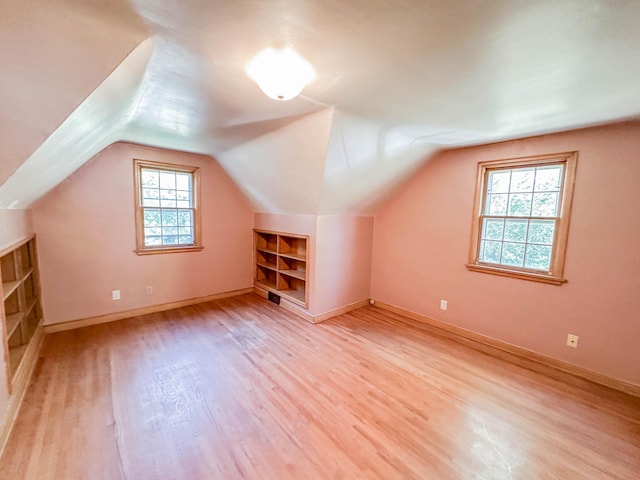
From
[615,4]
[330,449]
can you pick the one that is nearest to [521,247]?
[615,4]

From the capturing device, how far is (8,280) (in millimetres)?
2400

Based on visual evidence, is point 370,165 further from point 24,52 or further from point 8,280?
point 8,280

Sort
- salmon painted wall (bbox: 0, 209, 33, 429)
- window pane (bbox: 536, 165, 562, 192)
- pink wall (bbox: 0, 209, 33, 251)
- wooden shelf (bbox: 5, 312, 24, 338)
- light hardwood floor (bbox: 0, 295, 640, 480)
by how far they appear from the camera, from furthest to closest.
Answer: window pane (bbox: 536, 165, 562, 192), wooden shelf (bbox: 5, 312, 24, 338), pink wall (bbox: 0, 209, 33, 251), salmon painted wall (bbox: 0, 209, 33, 429), light hardwood floor (bbox: 0, 295, 640, 480)

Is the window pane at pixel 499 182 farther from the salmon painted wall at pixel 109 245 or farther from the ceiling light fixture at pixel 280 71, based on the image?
the salmon painted wall at pixel 109 245

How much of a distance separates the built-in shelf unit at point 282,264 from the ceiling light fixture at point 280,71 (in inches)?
89.2

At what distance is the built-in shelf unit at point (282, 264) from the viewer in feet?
13.3

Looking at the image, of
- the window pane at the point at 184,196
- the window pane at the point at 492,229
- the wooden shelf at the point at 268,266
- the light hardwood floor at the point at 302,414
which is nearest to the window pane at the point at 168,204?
the window pane at the point at 184,196

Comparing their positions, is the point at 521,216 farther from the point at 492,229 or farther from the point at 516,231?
the point at 492,229

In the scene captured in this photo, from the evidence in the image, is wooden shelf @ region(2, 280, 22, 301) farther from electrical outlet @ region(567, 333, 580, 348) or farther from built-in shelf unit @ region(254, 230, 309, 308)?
electrical outlet @ region(567, 333, 580, 348)

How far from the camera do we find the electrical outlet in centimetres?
255

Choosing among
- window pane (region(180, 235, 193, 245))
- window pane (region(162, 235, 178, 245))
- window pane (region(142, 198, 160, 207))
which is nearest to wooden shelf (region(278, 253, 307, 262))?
window pane (region(180, 235, 193, 245))

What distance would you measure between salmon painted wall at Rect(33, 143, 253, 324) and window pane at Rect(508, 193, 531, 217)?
3.86 m

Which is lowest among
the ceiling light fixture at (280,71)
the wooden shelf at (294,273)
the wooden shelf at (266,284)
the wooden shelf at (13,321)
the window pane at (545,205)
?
the wooden shelf at (266,284)

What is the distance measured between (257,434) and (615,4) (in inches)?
109
